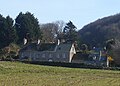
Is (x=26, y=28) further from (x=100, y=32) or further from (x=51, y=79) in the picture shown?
(x=51, y=79)

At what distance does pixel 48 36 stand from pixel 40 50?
1875 centimetres

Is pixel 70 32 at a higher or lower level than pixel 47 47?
higher

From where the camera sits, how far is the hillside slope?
121 m

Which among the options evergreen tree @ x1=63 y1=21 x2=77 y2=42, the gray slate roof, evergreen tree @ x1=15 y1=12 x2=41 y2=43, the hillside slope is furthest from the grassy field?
the hillside slope

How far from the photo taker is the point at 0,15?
10031 centimetres

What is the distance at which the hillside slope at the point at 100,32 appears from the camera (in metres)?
121

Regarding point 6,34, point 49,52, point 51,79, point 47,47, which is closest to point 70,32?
point 47,47

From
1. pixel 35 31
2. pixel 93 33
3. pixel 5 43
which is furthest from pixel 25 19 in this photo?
pixel 93 33

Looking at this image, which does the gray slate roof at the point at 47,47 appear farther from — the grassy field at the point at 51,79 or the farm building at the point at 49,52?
the grassy field at the point at 51,79

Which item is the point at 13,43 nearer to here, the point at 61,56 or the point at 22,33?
the point at 22,33

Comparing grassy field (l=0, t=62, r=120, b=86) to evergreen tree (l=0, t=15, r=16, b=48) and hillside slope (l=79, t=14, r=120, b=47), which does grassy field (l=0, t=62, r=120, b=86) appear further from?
hillside slope (l=79, t=14, r=120, b=47)

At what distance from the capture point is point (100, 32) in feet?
413

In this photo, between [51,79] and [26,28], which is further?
[26,28]

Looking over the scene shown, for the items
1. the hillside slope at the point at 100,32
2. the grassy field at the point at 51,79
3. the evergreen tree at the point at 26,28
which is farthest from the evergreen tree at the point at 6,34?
the grassy field at the point at 51,79
